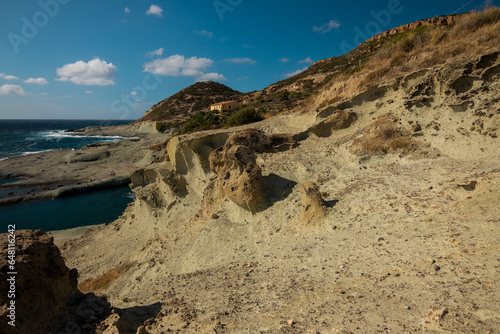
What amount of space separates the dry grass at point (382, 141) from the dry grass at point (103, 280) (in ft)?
41.7

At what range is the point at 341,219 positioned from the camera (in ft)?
24.3

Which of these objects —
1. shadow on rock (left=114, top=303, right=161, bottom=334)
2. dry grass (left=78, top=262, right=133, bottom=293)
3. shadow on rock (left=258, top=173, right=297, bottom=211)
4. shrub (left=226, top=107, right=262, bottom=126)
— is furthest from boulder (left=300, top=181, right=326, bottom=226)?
shrub (left=226, top=107, right=262, bottom=126)

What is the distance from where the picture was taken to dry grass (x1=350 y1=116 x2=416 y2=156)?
9.66 meters

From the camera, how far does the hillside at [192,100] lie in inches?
3533

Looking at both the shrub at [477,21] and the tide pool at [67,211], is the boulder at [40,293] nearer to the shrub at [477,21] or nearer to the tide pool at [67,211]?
the tide pool at [67,211]

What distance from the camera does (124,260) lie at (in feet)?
42.3

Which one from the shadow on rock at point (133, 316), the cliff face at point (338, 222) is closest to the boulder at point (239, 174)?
the cliff face at point (338, 222)

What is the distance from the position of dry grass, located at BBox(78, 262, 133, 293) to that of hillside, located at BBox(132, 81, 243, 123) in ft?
247

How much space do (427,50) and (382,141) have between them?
20.3ft

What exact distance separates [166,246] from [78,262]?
6.91 meters

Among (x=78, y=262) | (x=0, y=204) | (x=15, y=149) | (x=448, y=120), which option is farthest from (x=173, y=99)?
(x=448, y=120)

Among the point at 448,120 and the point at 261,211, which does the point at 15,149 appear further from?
the point at 448,120

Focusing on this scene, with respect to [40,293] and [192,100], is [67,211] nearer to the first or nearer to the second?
[40,293]

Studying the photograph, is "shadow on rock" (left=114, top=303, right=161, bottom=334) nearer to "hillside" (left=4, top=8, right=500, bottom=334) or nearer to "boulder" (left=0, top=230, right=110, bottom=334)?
"hillside" (left=4, top=8, right=500, bottom=334)
